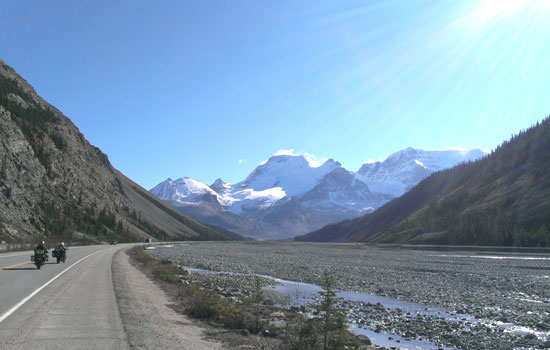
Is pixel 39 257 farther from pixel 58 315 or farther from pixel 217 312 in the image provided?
pixel 217 312

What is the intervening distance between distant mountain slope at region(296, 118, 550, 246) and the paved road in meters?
94.7

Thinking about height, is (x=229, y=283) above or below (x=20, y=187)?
below

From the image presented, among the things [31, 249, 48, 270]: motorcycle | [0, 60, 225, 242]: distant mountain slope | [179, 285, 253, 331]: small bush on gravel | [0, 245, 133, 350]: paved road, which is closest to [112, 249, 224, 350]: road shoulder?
[0, 245, 133, 350]: paved road

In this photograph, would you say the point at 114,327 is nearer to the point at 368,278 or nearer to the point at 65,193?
the point at 368,278

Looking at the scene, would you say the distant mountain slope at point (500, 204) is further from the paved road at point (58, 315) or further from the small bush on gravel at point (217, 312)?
the paved road at point (58, 315)

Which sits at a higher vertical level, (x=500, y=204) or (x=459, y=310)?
(x=500, y=204)

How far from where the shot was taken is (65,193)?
112562mm

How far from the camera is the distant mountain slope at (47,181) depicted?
276 ft

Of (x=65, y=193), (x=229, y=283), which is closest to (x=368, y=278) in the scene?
(x=229, y=283)

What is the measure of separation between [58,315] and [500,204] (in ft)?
440

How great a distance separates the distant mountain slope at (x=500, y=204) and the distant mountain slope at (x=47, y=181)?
10024 cm

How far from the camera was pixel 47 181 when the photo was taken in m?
105

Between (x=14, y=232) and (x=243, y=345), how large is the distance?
7482 cm

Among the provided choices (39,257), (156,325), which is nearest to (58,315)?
(156,325)
